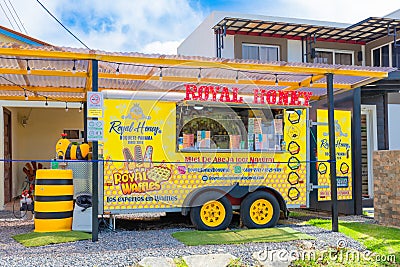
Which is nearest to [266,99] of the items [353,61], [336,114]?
[336,114]

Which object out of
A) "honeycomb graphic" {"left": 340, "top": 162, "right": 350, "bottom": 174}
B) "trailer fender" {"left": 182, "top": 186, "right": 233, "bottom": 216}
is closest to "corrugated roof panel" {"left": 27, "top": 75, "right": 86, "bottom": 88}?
"trailer fender" {"left": 182, "top": 186, "right": 233, "bottom": 216}

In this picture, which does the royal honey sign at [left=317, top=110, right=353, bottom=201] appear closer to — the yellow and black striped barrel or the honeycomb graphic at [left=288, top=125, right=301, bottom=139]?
the honeycomb graphic at [left=288, top=125, right=301, bottom=139]

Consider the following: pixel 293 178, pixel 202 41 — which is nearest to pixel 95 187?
pixel 293 178

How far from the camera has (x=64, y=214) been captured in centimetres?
760

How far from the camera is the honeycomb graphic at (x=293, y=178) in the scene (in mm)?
8469

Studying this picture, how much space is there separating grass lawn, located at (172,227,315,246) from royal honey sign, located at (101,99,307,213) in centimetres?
75

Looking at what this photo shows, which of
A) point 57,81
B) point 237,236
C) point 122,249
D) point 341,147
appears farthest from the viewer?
point 341,147

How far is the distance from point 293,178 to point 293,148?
534mm

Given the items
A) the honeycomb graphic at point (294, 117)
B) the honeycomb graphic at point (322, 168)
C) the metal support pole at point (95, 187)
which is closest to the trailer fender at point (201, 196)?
the metal support pole at point (95, 187)

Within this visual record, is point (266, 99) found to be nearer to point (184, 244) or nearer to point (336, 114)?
point (336, 114)

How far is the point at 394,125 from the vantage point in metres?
13.5

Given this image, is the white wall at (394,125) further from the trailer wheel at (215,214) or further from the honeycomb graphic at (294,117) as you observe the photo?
the trailer wheel at (215,214)

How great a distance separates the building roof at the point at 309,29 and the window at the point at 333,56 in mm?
381

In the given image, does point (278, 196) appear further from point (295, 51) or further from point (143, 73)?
point (295, 51)
